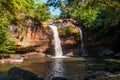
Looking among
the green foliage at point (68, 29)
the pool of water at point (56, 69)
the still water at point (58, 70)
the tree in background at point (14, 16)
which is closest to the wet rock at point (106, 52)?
the green foliage at point (68, 29)

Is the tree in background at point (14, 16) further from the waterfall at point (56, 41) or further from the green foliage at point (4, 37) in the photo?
the waterfall at point (56, 41)

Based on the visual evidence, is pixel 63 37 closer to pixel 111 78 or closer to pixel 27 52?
pixel 27 52

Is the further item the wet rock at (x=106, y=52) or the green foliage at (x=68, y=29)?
the green foliage at (x=68, y=29)

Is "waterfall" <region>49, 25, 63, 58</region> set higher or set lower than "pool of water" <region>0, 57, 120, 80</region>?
higher

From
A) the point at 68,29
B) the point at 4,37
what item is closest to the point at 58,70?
the point at 4,37

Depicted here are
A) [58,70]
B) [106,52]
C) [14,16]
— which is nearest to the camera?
[14,16]

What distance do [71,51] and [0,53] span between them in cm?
1418

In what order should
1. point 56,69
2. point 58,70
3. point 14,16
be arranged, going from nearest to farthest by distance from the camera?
point 14,16 → point 58,70 → point 56,69

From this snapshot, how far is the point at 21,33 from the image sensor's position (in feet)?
150

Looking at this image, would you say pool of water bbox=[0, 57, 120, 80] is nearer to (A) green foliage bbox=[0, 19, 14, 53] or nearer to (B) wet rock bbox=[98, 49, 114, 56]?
(A) green foliage bbox=[0, 19, 14, 53]

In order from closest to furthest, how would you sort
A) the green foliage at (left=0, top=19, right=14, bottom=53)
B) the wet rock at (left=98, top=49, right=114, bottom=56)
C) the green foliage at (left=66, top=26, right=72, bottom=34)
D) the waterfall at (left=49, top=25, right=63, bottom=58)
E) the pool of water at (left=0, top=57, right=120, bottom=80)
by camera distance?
the pool of water at (left=0, top=57, right=120, bottom=80)
the green foliage at (left=0, top=19, right=14, bottom=53)
the wet rock at (left=98, top=49, right=114, bottom=56)
the green foliage at (left=66, top=26, right=72, bottom=34)
the waterfall at (left=49, top=25, right=63, bottom=58)

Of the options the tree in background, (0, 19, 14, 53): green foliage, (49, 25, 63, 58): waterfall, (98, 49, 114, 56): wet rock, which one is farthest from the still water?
(49, 25, 63, 58): waterfall

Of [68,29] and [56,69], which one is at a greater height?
[68,29]

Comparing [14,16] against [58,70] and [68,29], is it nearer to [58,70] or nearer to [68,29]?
[58,70]
